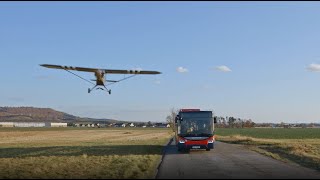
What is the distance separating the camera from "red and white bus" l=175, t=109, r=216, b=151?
30.0 metres

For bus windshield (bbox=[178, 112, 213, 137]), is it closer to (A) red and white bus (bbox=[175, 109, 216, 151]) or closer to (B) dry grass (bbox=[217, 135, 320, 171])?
(A) red and white bus (bbox=[175, 109, 216, 151])

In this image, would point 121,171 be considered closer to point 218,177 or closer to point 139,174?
point 139,174

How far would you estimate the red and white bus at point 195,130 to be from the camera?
29953 mm

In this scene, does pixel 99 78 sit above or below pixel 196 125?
above

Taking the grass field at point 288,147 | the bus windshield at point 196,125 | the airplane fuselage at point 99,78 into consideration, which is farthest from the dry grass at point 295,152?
the airplane fuselage at point 99,78

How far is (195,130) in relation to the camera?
→ 99.6 ft

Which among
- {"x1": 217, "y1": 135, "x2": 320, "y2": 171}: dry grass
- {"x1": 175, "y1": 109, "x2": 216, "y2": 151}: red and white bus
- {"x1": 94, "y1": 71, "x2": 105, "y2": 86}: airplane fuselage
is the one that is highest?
{"x1": 94, "y1": 71, "x2": 105, "y2": 86}: airplane fuselage

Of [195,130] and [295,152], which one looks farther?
[195,130]

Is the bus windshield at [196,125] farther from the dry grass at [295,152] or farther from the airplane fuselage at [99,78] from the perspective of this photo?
the airplane fuselage at [99,78]

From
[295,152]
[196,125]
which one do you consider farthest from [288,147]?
[196,125]

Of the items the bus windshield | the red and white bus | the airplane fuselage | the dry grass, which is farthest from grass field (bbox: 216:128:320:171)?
the airplane fuselage

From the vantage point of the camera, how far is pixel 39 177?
51.5ft

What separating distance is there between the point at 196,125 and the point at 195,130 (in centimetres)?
33

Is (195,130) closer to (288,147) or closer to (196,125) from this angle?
(196,125)
